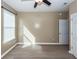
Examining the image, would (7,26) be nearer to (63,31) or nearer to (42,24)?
(42,24)

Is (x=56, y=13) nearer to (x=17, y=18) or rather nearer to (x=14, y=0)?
(x=17, y=18)

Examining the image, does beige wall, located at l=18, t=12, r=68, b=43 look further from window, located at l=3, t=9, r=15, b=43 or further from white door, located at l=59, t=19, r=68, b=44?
window, located at l=3, t=9, r=15, b=43

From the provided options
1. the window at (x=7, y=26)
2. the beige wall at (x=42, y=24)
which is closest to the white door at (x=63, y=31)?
the beige wall at (x=42, y=24)

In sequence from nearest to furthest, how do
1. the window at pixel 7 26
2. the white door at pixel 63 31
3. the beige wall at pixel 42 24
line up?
the window at pixel 7 26, the white door at pixel 63 31, the beige wall at pixel 42 24

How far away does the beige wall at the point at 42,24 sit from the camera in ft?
30.2

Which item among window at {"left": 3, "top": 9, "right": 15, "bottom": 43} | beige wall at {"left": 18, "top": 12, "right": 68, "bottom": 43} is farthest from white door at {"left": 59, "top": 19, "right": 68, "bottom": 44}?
window at {"left": 3, "top": 9, "right": 15, "bottom": 43}

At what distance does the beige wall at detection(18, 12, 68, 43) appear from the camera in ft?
30.2

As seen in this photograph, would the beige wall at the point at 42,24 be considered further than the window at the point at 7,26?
Yes

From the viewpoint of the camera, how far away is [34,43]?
923 centimetres

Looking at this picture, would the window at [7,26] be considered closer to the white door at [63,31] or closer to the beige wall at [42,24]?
the beige wall at [42,24]

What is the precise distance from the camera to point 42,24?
925 cm

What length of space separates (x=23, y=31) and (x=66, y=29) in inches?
132

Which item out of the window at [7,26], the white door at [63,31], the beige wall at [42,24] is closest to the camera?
the window at [7,26]

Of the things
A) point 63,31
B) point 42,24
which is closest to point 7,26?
point 42,24
